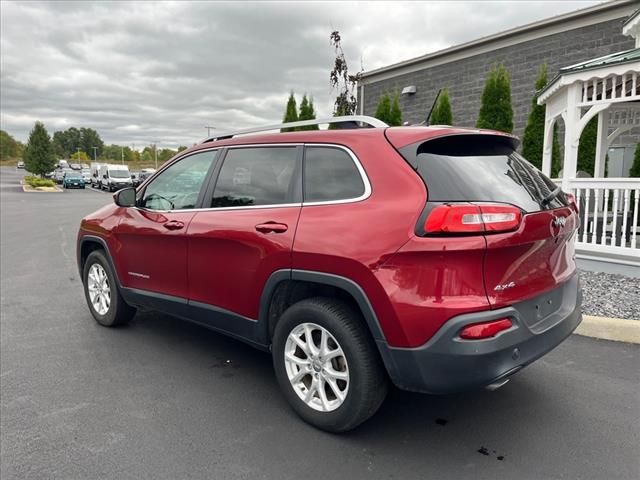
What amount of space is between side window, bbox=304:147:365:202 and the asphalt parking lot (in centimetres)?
144

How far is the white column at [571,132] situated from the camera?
24.6 ft

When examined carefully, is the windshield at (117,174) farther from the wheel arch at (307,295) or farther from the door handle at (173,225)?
the wheel arch at (307,295)

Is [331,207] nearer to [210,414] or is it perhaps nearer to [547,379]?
[210,414]

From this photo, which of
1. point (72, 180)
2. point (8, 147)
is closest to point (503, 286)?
point (72, 180)

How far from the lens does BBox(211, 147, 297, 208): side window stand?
3303mm

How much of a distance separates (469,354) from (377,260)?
25.4 inches

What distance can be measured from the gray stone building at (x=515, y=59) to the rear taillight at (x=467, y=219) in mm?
12731

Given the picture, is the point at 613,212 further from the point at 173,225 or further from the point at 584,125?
the point at 173,225

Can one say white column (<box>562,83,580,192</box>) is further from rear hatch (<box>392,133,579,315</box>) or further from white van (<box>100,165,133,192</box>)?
white van (<box>100,165,133,192</box>)

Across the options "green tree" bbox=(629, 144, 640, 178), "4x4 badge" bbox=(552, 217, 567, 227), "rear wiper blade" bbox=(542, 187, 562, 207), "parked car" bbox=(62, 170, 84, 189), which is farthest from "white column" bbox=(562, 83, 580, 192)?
"parked car" bbox=(62, 170, 84, 189)

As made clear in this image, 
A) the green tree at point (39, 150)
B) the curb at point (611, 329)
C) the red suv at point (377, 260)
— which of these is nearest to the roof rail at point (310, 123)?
the red suv at point (377, 260)

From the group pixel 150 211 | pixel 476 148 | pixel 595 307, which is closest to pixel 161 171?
pixel 150 211

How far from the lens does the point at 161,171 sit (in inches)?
172

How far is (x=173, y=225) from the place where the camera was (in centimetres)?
394
